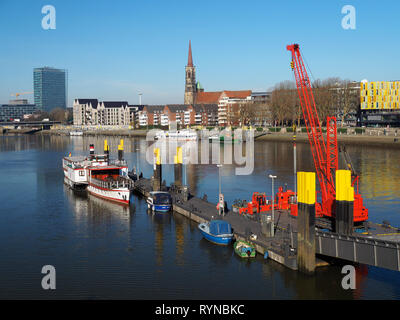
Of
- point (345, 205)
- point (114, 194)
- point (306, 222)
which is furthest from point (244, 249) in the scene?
point (114, 194)

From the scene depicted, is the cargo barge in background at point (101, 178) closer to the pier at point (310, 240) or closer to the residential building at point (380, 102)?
the pier at point (310, 240)

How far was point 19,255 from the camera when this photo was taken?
109 feet

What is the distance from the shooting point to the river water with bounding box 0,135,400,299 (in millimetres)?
26531

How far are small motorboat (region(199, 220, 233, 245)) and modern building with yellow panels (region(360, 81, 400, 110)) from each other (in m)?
125

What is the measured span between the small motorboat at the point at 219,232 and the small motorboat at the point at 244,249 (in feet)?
5.21

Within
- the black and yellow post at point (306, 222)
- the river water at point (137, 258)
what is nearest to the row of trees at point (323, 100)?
the river water at point (137, 258)

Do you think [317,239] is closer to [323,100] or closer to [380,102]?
[323,100]

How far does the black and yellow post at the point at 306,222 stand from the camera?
26766mm

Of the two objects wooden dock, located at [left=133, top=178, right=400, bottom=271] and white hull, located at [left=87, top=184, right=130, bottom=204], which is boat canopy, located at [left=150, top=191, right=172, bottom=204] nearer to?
wooden dock, located at [left=133, top=178, right=400, bottom=271]

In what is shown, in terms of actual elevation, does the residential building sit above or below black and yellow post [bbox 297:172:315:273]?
above

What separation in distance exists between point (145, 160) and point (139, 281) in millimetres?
71466

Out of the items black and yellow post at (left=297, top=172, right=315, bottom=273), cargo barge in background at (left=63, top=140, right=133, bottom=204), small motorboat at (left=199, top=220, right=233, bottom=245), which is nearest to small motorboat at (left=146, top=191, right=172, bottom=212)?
cargo barge in background at (left=63, top=140, right=133, bottom=204)
